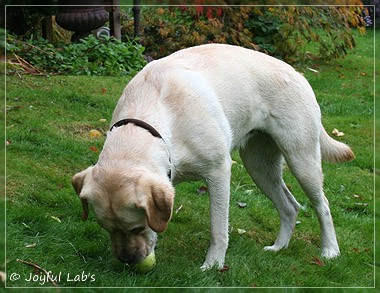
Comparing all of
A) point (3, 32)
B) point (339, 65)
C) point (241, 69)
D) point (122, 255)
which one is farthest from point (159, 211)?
point (339, 65)

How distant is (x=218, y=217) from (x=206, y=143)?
53 cm

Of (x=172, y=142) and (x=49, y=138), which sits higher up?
(x=172, y=142)

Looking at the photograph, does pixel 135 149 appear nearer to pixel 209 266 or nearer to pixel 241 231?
pixel 209 266

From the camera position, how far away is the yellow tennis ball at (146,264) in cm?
406

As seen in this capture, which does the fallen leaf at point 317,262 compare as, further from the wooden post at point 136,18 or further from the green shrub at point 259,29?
the wooden post at point 136,18

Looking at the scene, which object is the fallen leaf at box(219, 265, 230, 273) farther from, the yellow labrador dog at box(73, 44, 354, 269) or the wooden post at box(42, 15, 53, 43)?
the wooden post at box(42, 15, 53, 43)

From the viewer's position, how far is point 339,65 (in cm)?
1095

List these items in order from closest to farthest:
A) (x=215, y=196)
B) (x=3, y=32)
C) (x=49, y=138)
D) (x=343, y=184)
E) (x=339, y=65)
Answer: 1. (x=215, y=196)
2. (x=3, y=32)
3. (x=49, y=138)
4. (x=343, y=184)
5. (x=339, y=65)

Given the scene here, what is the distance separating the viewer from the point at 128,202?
3.67 meters

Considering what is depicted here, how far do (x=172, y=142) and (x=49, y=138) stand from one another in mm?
2510

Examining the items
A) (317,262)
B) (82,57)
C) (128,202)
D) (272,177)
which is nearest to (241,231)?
(272,177)

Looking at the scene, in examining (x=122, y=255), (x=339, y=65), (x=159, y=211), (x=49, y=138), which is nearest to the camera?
(x=159, y=211)

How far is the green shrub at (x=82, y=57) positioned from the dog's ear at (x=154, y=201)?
4.67m

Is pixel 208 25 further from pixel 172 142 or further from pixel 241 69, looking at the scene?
pixel 172 142
